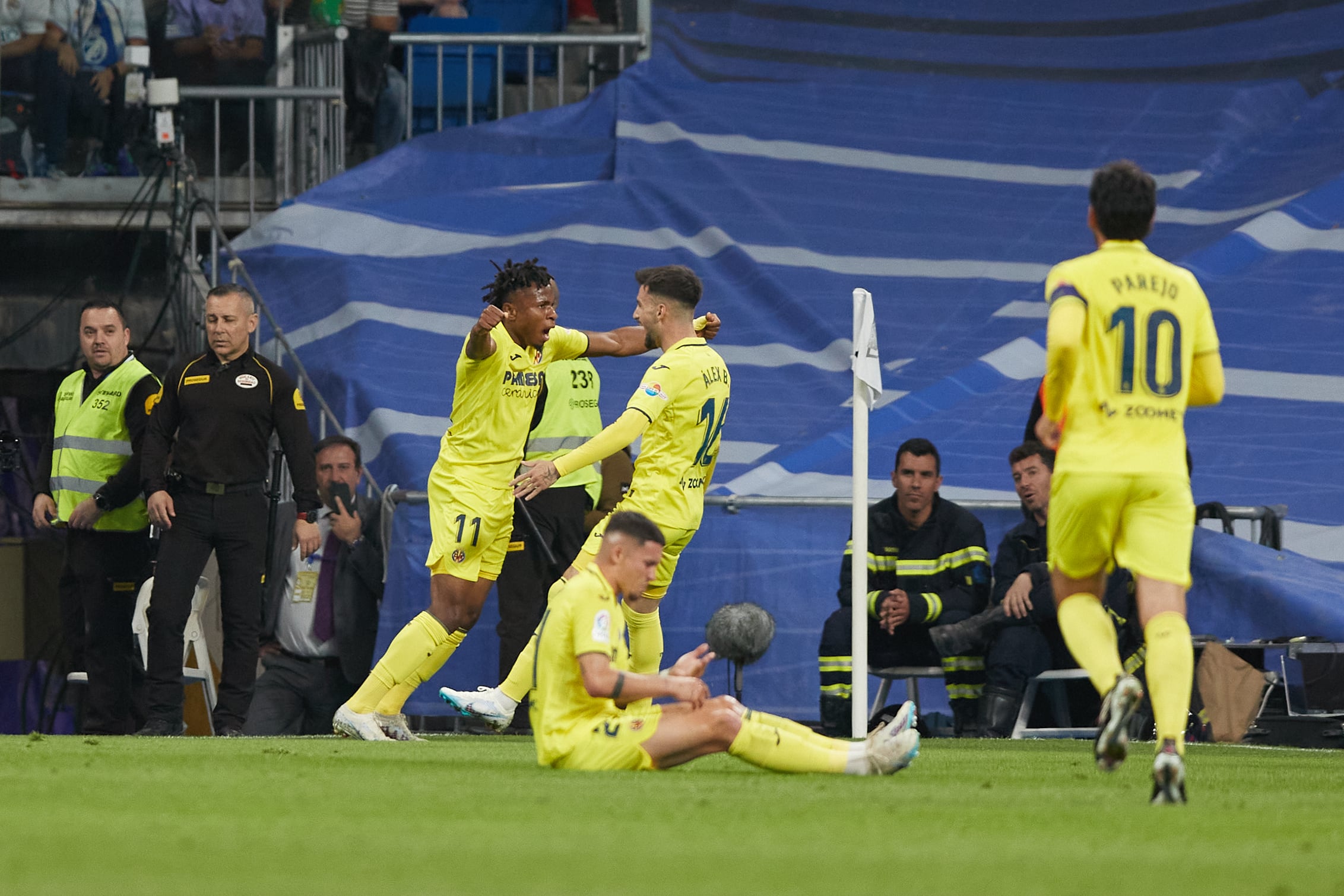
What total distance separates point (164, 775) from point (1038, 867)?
3.13m

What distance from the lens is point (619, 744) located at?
20.3ft

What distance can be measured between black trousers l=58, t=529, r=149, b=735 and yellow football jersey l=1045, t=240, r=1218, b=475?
587cm

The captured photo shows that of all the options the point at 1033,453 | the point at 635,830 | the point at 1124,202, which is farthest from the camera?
the point at 1033,453

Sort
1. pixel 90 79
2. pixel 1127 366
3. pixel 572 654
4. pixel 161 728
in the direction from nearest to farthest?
1. pixel 1127 366
2. pixel 572 654
3. pixel 161 728
4. pixel 90 79

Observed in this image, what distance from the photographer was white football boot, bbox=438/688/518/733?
27.5 feet

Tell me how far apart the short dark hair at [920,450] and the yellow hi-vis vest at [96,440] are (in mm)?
3968

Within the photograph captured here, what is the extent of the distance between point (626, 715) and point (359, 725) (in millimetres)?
2525

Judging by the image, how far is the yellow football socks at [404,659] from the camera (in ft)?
28.1

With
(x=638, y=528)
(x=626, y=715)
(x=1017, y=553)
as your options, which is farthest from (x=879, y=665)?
(x=638, y=528)

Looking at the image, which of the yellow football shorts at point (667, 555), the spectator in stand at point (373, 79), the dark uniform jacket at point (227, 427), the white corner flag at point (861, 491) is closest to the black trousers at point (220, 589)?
the dark uniform jacket at point (227, 427)

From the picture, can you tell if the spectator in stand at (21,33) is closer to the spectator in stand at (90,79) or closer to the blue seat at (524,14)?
the spectator in stand at (90,79)

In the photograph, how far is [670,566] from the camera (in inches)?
343

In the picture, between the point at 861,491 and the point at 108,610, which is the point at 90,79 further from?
the point at 861,491

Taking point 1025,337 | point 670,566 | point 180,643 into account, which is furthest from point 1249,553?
point 180,643
